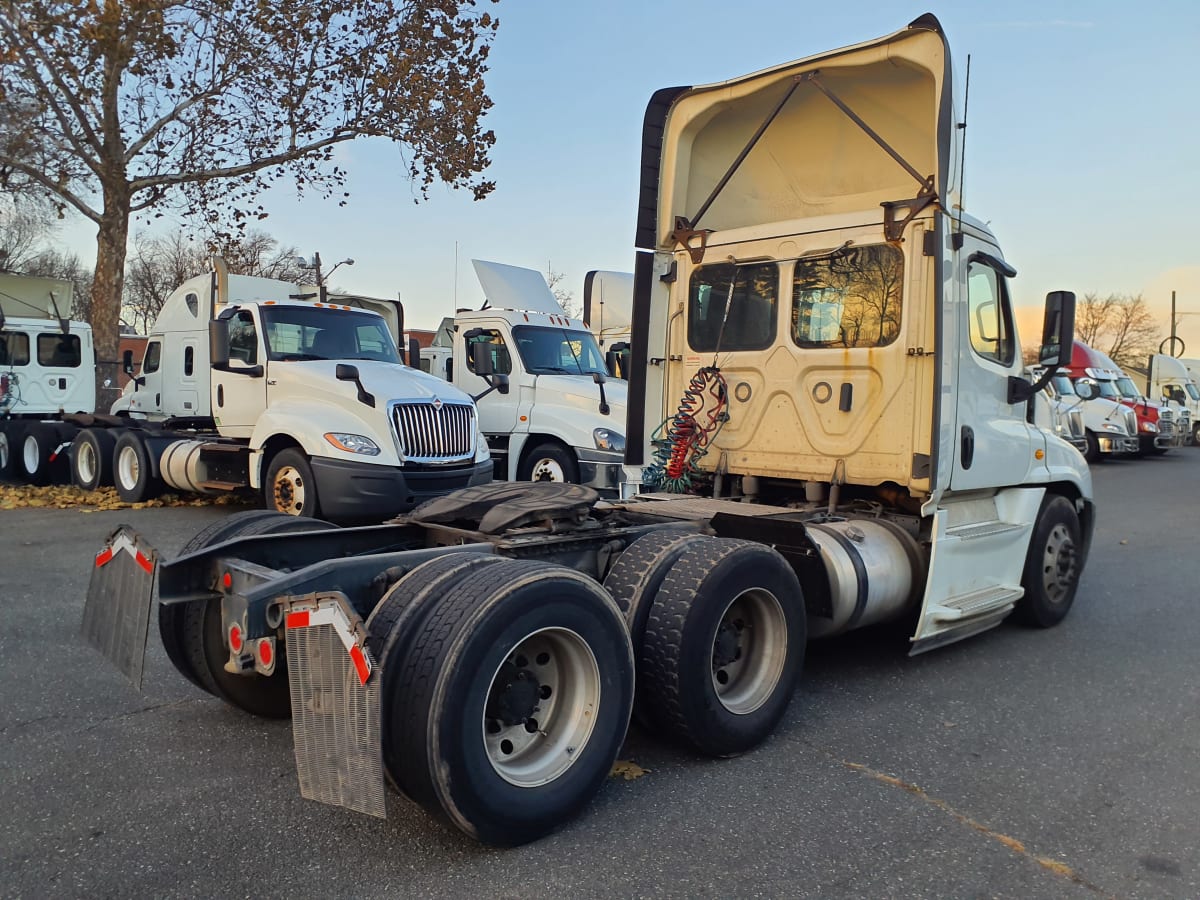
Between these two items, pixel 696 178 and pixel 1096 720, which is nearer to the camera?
pixel 1096 720

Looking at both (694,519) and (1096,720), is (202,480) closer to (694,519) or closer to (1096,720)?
(694,519)

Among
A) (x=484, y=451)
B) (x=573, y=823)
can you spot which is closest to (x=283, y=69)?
(x=484, y=451)

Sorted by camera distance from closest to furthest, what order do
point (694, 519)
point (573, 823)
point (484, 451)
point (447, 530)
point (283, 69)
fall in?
point (573, 823), point (447, 530), point (694, 519), point (484, 451), point (283, 69)

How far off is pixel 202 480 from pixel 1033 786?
10.1 m

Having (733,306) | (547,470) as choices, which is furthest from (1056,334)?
(547,470)

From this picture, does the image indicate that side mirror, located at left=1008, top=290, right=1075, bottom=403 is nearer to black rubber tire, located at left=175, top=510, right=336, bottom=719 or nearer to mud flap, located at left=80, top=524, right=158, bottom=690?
black rubber tire, located at left=175, top=510, right=336, bottom=719

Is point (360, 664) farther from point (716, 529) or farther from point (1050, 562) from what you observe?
point (1050, 562)

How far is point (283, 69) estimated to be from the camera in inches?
758

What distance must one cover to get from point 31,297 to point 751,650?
59.0ft

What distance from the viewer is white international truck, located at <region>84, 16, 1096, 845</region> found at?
123 inches

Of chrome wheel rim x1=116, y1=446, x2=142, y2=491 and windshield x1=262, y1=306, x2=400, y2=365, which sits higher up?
windshield x1=262, y1=306, x2=400, y2=365

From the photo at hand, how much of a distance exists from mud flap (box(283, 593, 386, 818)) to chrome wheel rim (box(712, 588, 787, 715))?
1881 mm

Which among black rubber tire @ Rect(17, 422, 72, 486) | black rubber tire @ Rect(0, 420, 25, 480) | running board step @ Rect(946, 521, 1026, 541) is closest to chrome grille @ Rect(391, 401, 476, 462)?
running board step @ Rect(946, 521, 1026, 541)

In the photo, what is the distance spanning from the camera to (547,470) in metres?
12.2
